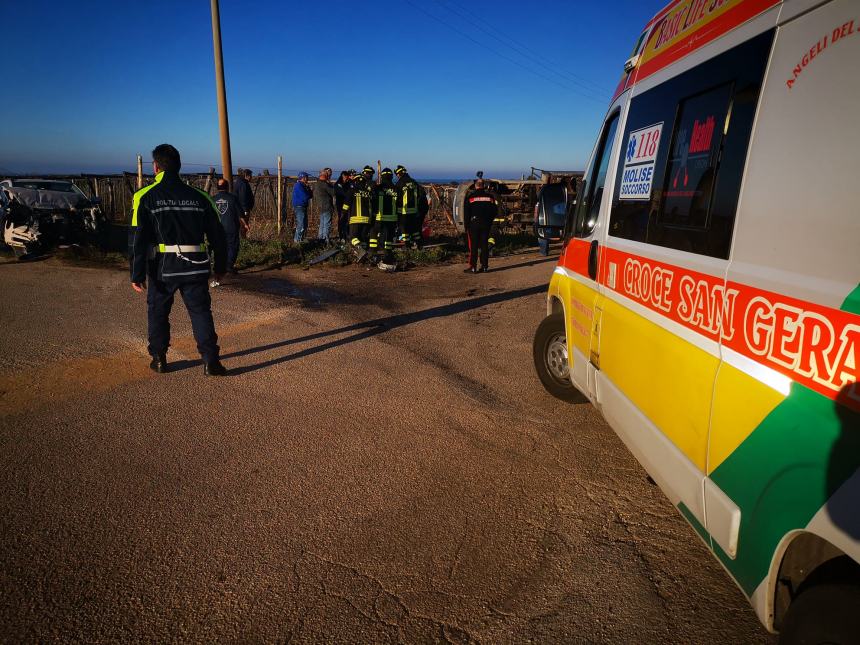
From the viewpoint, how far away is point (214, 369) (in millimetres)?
5434

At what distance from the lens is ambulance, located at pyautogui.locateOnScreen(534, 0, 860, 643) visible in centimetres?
163

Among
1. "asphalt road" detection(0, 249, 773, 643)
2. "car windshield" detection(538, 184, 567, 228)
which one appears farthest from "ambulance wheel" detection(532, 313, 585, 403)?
"car windshield" detection(538, 184, 567, 228)

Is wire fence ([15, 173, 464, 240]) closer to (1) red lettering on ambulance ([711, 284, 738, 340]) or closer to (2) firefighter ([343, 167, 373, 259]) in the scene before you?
(2) firefighter ([343, 167, 373, 259])

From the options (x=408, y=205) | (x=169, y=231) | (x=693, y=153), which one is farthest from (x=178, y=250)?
(x=408, y=205)

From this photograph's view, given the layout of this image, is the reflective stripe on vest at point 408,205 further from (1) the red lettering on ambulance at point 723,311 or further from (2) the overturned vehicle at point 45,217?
(1) the red lettering on ambulance at point 723,311

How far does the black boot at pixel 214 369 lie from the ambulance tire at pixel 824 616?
15.6 ft

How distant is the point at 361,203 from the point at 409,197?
1.63 metres

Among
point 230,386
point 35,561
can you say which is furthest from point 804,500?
point 230,386

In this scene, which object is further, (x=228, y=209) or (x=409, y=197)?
(x=409, y=197)

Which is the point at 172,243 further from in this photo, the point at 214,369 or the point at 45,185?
the point at 45,185

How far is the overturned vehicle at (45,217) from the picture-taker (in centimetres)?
1209

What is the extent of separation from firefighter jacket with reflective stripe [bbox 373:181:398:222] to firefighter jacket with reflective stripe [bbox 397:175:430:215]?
0.45 m

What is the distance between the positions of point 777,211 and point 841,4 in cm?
61

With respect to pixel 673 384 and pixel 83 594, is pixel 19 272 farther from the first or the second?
pixel 673 384
